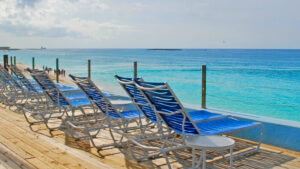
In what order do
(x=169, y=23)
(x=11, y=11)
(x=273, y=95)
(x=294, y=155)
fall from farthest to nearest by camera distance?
(x=169, y=23)
(x=273, y=95)
(x=11, y=11)
(x=294, y=155)

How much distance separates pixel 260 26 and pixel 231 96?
1739 inches

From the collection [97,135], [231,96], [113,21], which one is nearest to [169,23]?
[113,21]

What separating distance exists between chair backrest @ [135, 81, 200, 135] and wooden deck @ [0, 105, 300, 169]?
41 cm

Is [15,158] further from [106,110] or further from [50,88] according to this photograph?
[50,88]

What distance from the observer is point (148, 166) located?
10.2 feet

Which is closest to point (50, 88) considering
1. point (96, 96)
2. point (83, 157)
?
point (96, 96)

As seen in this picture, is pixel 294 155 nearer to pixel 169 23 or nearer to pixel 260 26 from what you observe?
pixel 169 23

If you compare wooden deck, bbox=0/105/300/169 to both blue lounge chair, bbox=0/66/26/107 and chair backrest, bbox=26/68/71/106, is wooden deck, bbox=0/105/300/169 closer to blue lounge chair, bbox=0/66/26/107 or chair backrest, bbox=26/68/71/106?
chair backrest, bbox=26/68/71/106

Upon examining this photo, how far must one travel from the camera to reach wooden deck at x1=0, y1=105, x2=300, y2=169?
3135 millimetres

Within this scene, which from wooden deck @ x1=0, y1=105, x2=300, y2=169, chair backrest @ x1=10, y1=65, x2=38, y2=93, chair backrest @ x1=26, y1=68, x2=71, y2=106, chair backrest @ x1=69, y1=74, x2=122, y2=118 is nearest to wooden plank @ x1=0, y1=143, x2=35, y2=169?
wooden deck @ x1=0, y1=105, x2=300, y2=169

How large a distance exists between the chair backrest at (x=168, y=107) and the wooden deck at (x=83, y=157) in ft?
1.35

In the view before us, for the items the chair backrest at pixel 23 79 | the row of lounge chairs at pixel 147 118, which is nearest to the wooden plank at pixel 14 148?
the row of lounge chairs at pixel 147 118

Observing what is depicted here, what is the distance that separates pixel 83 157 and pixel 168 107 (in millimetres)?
1084

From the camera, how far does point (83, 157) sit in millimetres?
3348
